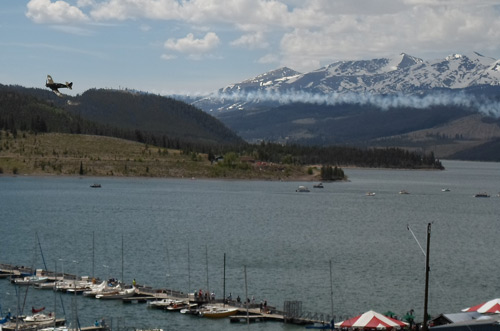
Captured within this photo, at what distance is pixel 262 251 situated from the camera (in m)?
105

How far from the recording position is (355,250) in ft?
357

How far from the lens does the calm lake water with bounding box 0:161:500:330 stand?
74688mm

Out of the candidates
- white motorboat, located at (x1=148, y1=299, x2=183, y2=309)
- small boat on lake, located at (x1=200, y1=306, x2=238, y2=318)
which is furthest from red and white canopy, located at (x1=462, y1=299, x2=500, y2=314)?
white motorboat, located at (x1=148, y1=299, x2=183, y2=309)

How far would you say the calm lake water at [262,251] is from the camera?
245 ft

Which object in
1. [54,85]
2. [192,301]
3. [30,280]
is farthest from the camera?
[30,280]

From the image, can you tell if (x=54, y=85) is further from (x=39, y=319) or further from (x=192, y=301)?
(x=192, y=301)

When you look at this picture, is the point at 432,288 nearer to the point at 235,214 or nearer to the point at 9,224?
the point at 9,224

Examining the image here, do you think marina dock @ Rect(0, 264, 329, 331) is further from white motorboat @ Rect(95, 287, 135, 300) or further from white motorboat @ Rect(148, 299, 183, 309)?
white motorboat @ Rect(148, 299, 183, 309)

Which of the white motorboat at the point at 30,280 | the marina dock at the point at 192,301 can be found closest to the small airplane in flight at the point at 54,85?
the marina dock at the point at 192,301

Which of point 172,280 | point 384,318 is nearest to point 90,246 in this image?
point 172,280

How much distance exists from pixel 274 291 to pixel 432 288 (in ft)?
47.1

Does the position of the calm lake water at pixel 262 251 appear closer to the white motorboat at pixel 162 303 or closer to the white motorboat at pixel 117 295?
the white motorboat at pixel 162 303

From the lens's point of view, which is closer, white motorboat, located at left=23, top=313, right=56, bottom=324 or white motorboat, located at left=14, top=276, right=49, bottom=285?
white motorboat, located at left=23, top=313, right=56, bottom=324

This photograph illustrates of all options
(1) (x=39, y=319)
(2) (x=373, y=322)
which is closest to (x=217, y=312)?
(1) (x=39, y=319)
